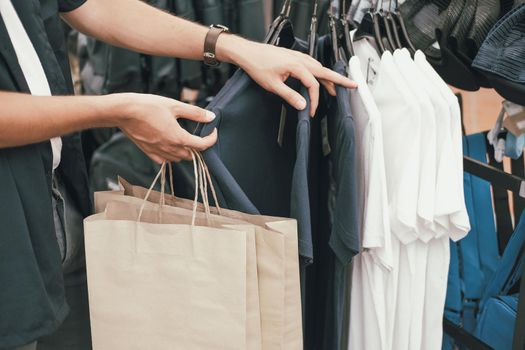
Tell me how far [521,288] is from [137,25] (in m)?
0.91

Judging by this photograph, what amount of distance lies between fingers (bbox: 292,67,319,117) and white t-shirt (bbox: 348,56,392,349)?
0.24ft

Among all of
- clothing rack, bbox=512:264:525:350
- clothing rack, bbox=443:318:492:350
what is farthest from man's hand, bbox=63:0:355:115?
clothing rack, bbox=443:318:492:350

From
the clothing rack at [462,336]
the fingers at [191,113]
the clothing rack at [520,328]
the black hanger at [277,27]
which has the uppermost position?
the black hanger at [277,27]

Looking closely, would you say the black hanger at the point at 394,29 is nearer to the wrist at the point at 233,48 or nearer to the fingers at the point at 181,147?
the wrist at the point at 233,48

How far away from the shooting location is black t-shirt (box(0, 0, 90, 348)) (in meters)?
0.83

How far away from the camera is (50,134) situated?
834 millimetres

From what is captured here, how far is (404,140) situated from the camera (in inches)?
39.2

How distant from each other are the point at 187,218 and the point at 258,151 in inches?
8.1

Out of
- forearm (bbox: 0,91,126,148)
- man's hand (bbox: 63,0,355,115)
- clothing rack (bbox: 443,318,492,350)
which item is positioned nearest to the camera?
forearm (bbox: 0,91,126,148)

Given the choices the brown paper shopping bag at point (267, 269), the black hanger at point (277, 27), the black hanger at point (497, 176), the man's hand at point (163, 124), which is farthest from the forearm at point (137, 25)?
the black hanger at point (497, 176)

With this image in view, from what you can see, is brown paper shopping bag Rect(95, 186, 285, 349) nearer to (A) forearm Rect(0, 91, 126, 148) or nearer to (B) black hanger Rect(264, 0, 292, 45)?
(A) forearm Rect(0, 91, 126, 148)

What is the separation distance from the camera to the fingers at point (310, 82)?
975 millimetres

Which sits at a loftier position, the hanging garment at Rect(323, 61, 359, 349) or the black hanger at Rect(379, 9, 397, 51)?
the black hanger at Rect(379, 9, 397, 51)

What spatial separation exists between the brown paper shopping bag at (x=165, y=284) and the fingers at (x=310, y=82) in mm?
268
